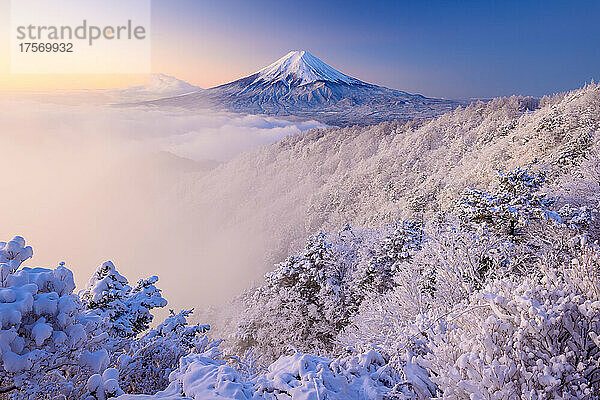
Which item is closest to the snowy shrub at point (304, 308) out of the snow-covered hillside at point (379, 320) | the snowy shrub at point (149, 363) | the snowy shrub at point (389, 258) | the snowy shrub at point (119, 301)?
the snow-covered hillside at point (379, 320)

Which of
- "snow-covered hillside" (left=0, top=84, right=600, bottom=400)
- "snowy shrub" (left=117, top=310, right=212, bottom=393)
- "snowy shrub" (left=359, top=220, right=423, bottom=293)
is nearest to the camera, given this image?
"snow-covered hillside" (left=0, top=84, right=600, bottom=400)

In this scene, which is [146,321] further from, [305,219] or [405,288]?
[305,219]

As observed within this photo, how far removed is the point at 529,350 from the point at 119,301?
352 inches

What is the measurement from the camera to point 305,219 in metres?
73.4

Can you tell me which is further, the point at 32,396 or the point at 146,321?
the point at 146,321

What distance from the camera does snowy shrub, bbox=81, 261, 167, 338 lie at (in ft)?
26.3

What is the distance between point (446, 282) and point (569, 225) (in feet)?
16.0

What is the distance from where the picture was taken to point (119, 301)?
28.3 feet

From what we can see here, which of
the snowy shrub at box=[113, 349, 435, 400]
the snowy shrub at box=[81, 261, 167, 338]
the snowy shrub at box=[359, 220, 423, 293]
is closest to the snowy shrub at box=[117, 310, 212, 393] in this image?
the snowy shrub at box=[113, 349, 435, 400]

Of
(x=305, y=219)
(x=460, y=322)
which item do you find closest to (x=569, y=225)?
(x=460, y=322)

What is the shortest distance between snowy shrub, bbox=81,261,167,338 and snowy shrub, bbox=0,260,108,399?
3769mm

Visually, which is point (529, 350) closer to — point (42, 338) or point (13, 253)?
point (42, 338)

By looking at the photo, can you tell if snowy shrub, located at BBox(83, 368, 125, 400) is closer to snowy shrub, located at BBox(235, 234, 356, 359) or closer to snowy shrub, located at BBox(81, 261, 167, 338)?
snowy shrub, located at BBox(81, 261, 167, 338)

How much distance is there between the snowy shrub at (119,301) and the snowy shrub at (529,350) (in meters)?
7.39
